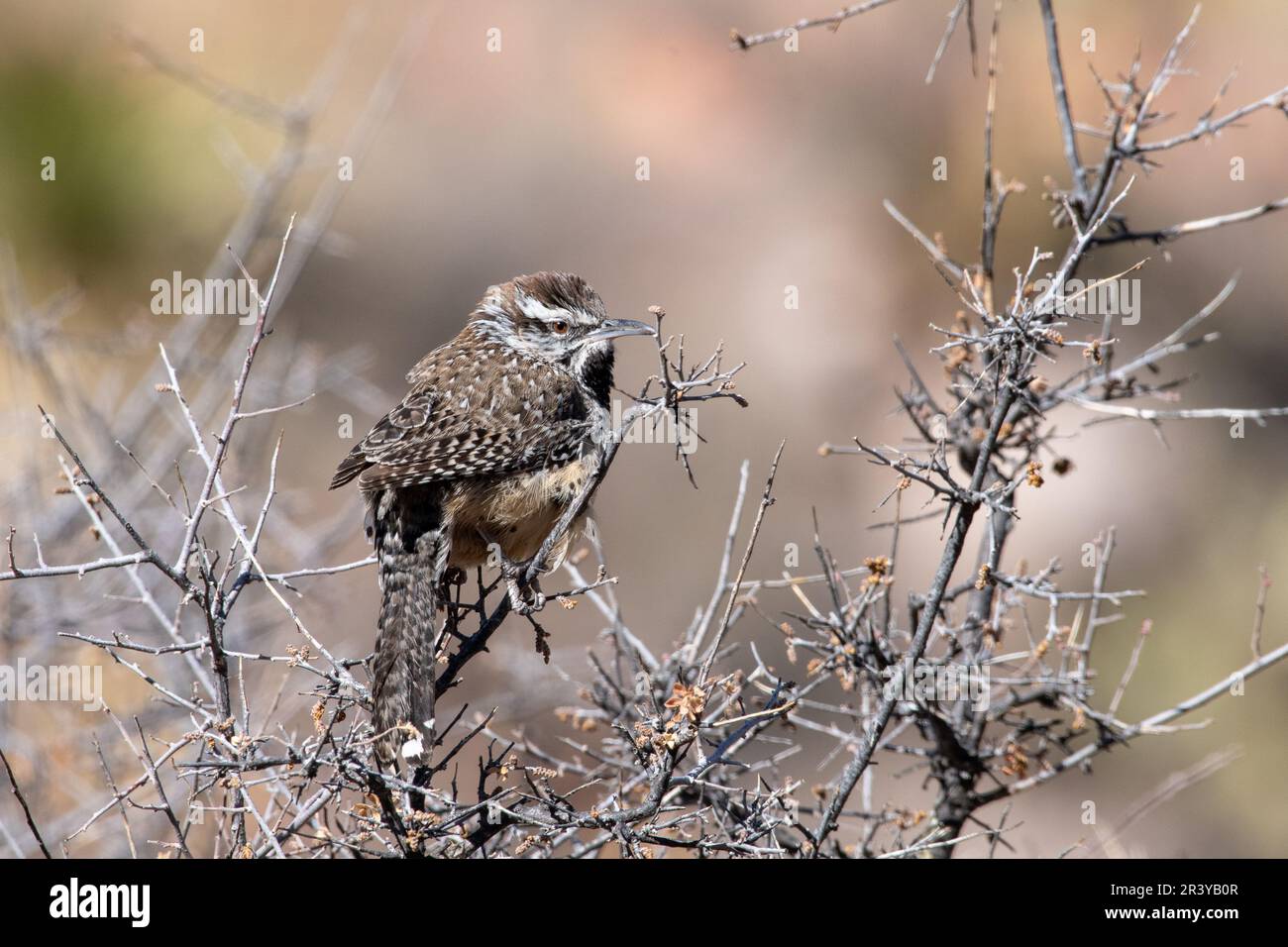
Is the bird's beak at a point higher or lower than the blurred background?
lower

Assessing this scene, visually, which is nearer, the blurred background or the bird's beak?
the bird's beak

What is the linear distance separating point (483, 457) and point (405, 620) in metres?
0.61

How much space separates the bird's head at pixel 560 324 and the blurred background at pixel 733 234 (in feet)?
10.2

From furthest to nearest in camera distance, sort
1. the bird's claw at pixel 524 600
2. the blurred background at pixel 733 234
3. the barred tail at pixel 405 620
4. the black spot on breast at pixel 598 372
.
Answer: the blurred background at pixel 733 234 → the black spot on breast at pixel 598 372 → the bird's claw at pixel 524 600 → the barred tail at pixel 405 620

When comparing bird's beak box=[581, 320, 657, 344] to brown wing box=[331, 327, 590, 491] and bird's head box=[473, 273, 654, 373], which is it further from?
brown wing box=[331, 327, 590, 491]

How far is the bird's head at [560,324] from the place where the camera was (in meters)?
4.50

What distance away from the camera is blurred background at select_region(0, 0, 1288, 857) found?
881cm

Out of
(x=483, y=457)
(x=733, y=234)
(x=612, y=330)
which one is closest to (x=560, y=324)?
(x=612, y=330)

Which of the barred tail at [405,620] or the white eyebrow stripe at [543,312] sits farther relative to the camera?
the white eyebrow stripe at [543,312]

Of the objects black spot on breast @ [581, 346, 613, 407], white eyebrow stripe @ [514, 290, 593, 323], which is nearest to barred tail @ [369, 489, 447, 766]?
black spot on breast @ [581, 346, 613, 407]

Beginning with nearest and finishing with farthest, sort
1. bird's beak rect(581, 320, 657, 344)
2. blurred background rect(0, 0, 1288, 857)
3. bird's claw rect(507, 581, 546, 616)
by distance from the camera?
bird's claw rect(507, 581, 546, 616) → bird's beak rect(581, 320, 657, 344) → blurred background rect(0, 0, 1288, 857)

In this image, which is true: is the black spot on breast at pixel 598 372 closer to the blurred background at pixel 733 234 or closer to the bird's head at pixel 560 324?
the bird's head at pixel 560 324

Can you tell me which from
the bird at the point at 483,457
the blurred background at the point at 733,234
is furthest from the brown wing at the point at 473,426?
the blurred background at the point at 733,234

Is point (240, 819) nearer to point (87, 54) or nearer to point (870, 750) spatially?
point (870, 750)
